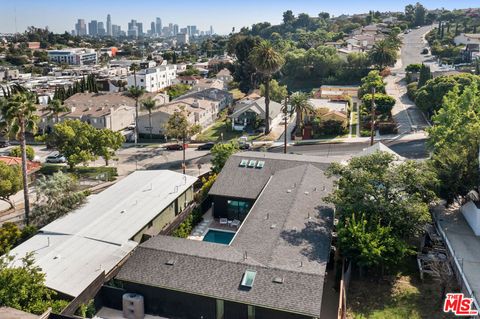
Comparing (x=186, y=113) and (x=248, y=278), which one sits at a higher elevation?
(x=186, y=113)

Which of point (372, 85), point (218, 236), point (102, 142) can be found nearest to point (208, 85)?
point (372, 85)

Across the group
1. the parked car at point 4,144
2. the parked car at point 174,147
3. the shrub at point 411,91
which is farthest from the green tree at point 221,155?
the shrub at point 411,91

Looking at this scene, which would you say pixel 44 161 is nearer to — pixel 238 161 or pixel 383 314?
pixel 238 161

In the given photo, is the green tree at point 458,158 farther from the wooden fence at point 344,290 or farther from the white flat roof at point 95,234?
the white flat roof at point 95,234

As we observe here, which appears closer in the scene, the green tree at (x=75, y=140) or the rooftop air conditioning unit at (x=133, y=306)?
the rooftop air conditioning unit at (x=133, y=306)

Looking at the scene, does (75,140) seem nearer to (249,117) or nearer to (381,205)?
(249,117)

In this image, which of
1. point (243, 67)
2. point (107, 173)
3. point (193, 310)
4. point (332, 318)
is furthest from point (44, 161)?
point (243, 67)

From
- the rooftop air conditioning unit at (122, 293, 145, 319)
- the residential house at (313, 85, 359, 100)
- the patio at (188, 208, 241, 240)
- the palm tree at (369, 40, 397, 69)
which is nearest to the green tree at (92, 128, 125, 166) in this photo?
the patio at (188, 208, 241, 240)
